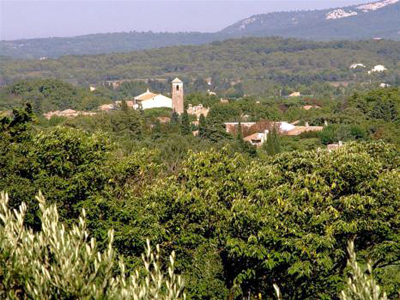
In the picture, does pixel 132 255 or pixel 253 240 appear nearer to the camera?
pixel 253 240

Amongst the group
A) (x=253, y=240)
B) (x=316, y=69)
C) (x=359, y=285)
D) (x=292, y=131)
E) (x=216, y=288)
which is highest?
(x=359, y=285)

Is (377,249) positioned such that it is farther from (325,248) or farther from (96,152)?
(96,152)

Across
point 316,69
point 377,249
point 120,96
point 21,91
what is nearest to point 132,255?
point 377,249

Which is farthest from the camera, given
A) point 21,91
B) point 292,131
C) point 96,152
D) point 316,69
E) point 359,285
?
point 316,69

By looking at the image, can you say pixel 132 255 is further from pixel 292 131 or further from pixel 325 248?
pixel 292 131

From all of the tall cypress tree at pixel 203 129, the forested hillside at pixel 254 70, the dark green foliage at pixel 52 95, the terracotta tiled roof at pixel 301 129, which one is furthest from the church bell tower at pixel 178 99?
the forested hillside at pixel 254 70

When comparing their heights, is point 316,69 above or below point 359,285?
below

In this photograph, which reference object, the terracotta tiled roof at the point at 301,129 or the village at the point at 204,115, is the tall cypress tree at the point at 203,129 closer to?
the village at the point at 204,115

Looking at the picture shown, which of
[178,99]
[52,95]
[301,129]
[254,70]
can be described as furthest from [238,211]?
[254,70]

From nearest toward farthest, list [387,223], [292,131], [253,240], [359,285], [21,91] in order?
[359,285] < [253,240] < [387,223] < [292,131] < [21,91]
